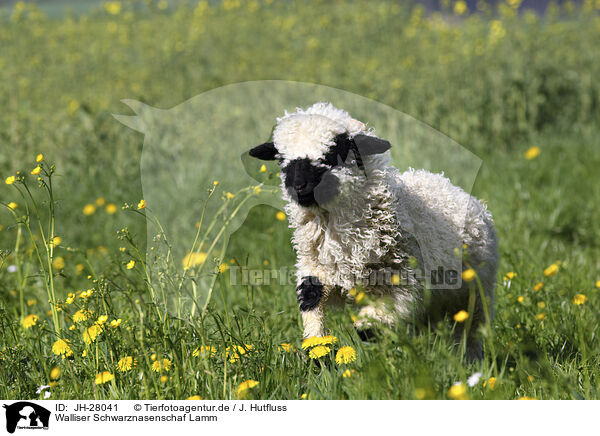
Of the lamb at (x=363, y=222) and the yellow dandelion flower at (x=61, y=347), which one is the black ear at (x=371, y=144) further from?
the yellow dandelion flower at (x=61, y=347)

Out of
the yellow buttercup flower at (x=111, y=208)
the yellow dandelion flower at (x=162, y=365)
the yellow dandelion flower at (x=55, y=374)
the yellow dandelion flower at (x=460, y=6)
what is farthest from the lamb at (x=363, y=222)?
the yellow dandelion flower at (x=460, y=6)

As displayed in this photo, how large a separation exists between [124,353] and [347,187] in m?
1.33

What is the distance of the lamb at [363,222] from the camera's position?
2420mm

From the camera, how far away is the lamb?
2420mm

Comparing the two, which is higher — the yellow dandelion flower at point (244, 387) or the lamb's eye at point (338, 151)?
the lamb's eye at point (338, 151)

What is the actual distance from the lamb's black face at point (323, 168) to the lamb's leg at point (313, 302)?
0.40m

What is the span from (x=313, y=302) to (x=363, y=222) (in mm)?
414

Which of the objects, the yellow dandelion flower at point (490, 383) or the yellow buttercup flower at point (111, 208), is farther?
the yellow buttercup flower at point (111, 208)

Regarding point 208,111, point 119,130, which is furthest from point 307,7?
point 208,111

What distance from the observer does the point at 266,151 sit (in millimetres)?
2547

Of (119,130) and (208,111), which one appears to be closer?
(208,111)

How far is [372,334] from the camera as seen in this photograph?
8.62 ft
